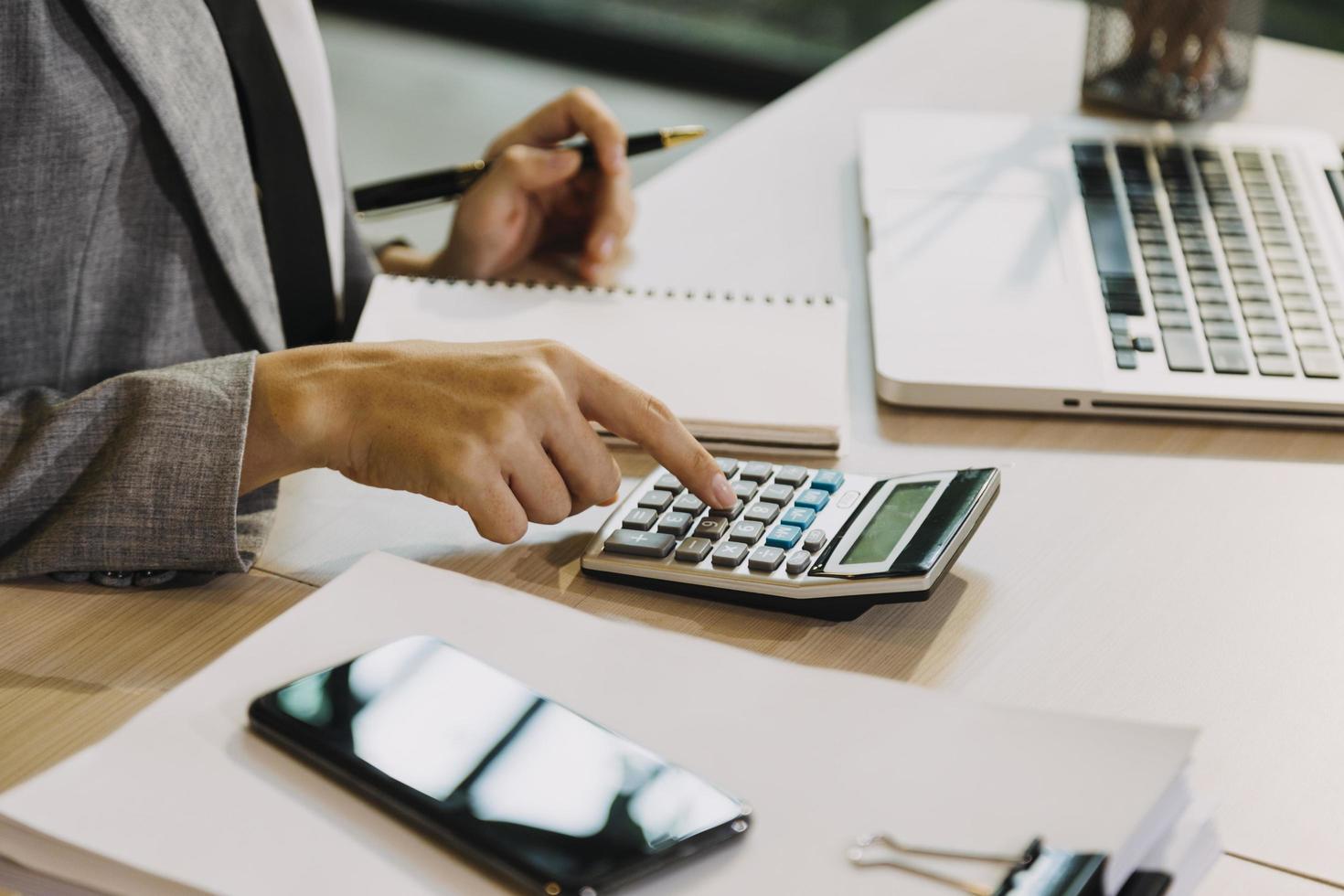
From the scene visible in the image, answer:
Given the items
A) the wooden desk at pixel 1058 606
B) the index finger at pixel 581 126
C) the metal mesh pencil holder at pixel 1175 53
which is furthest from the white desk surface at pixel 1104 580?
the metal mesh pencil holder at pixel 1175 53

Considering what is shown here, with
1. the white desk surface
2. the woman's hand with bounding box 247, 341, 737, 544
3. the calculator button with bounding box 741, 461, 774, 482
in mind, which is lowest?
the white desk surface

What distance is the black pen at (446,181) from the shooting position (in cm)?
102

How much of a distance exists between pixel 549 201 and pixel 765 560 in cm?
51

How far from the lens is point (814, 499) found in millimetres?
648

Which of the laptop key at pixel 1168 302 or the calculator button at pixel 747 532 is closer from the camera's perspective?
the calculator button at pixel 747 532

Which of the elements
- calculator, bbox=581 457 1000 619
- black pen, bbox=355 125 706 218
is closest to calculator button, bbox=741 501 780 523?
calculator, bbox=581 457 1000 619

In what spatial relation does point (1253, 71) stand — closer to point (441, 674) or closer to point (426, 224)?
point (441, 674)

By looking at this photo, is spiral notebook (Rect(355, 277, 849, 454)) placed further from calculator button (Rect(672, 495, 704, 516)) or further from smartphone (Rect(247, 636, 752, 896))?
smartphone (Rect(247, 636, 752, 896))

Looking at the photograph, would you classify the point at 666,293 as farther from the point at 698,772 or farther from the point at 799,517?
the point at 698,772

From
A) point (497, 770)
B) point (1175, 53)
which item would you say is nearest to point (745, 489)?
point (497, 770)

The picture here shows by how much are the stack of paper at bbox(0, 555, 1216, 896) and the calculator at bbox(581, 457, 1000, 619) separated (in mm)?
70

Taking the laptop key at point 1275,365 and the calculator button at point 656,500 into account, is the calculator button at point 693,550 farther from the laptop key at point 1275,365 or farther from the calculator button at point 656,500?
the laptop key at point 1275,365

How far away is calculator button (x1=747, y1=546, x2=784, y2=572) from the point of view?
60 cm

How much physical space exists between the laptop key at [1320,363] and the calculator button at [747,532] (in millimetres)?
366
